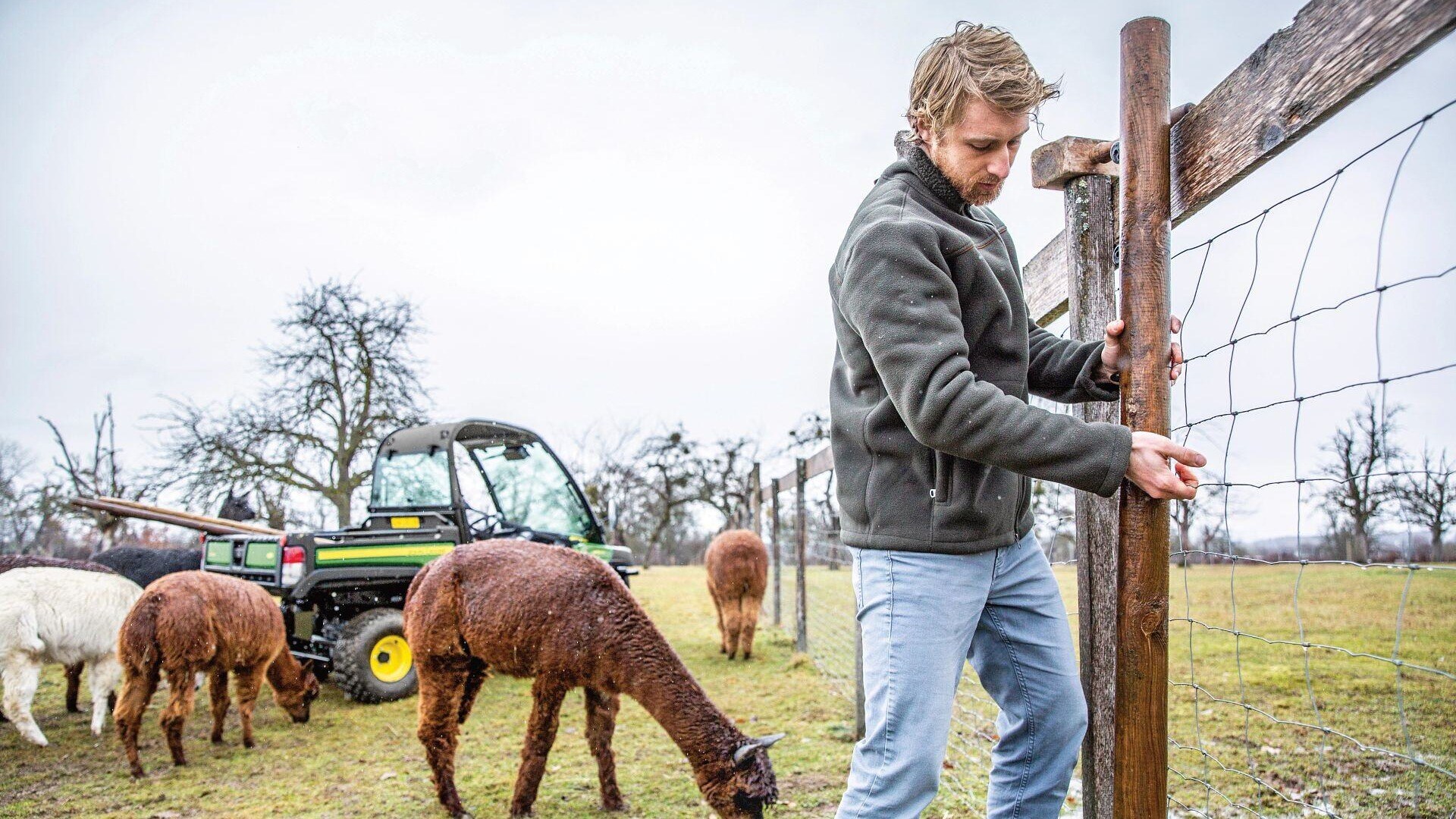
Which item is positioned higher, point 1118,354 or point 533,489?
point 1118,354

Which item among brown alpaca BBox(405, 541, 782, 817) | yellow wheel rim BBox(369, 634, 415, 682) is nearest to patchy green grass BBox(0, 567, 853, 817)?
yellow wheel rim BBox(369, 634, 415, 682)

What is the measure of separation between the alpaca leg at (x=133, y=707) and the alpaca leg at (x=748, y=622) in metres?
5.08

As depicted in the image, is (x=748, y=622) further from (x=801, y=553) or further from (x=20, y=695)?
(x=20, y=695)

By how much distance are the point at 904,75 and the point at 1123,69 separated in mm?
540

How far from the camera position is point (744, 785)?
3.46 meters

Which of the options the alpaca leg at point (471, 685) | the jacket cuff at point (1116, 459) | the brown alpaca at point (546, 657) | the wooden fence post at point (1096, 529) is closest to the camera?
the jacket cuff at point (1116, 459)

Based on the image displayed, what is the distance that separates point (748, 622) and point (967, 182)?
7.09 metres

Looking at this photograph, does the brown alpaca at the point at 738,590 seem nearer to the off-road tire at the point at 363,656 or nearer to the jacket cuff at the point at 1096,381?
the off-road tire at the point at 363,656

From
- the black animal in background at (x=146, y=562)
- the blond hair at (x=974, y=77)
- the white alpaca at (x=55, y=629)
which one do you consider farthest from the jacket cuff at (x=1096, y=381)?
the black animal in background at (x=146, y=562)

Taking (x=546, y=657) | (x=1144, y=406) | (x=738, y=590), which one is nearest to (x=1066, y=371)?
(x=1144, y=406)

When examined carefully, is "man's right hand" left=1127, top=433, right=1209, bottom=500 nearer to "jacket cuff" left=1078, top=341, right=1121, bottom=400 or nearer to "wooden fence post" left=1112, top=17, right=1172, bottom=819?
"wooden fence post" left=1112, top=17, right=1172, bottom=819

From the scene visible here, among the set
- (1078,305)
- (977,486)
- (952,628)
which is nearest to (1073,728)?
(952,628)

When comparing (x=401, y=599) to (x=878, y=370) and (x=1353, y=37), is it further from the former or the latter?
(x=1353, y=37)

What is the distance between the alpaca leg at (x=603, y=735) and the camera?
165 inches
